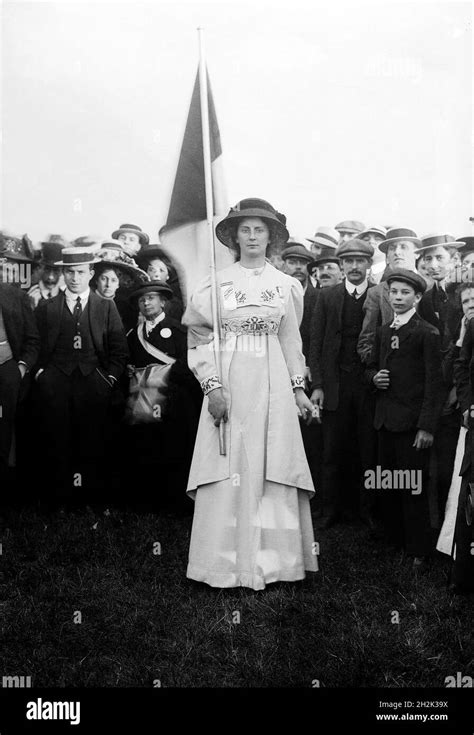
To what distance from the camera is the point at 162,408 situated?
616 centimetres

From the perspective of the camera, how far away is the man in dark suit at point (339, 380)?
5.64 m

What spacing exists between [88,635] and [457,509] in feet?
6.99

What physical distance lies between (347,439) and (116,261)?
2032 mm

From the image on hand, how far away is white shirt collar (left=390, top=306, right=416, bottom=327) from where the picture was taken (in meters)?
5.44

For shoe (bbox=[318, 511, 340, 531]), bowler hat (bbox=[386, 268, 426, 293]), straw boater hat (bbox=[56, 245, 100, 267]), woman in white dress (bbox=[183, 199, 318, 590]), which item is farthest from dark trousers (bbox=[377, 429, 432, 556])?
straw boater hat (bbox=[56, 245, 100, 267])

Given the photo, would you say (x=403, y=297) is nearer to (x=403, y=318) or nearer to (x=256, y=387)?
(x=403, y=318)

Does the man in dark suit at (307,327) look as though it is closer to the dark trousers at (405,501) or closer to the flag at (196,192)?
the dark trousers at (405,501)

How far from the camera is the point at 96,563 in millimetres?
5238

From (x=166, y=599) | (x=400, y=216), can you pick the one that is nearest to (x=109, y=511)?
(x=166, y=599)

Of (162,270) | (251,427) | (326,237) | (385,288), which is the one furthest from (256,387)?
(162,270)

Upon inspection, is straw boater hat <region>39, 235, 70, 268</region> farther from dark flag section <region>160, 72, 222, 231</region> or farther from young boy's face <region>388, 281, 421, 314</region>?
young boy's face <region>388, 281, 421, 314</region>

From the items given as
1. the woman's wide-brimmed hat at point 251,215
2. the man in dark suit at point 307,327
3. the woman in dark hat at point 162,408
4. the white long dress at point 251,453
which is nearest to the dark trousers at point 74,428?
the woman in dark hat at point 162,408

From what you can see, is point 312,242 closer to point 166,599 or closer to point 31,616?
point 166,599

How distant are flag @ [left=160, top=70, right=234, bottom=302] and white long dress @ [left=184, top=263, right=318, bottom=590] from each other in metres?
0.31
